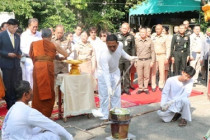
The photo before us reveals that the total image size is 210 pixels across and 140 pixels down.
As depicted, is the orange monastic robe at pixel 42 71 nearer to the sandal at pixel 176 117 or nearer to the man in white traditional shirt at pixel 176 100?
the man in white traditional shirt at pixel 176 100

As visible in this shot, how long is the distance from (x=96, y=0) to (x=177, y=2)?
4316 mm

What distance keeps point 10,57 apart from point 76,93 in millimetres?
1590

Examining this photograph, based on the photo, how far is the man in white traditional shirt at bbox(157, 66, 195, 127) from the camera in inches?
199

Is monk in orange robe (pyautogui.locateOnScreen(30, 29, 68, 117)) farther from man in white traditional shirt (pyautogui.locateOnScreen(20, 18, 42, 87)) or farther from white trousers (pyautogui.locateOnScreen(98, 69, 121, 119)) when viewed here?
man in white traditional shirt (pyautogui.locateOnScreen(20, 18, 42, 87))

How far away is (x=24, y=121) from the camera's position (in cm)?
289

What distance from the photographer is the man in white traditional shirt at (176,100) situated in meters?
5.05

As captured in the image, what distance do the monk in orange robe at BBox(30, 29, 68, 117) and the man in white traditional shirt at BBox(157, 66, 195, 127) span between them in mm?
2022

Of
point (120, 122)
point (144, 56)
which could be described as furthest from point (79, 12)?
point (120, 122)

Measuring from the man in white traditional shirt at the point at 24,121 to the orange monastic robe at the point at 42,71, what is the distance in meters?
2.01

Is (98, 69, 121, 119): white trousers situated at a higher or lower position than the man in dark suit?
lower

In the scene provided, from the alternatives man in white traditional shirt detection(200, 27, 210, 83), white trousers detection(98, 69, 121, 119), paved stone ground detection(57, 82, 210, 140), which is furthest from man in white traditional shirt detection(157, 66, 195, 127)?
man in white traditional shirt detection(200, 27, 210, 83)

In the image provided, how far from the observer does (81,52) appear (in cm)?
700

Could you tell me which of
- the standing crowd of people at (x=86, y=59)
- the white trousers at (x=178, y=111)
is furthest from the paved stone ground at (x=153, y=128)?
the standing crowd of people at (x=86, y=59)

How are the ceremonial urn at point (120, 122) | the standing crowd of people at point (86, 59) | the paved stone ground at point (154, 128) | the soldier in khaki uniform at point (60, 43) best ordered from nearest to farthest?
1. the ceremonial urn at point (120, 122)
2. the paved stone ground at point (154, 128)
3. the standing crowd of people at point (86, 59)
4. the soldier in khaki uniform at point (60, 43)
